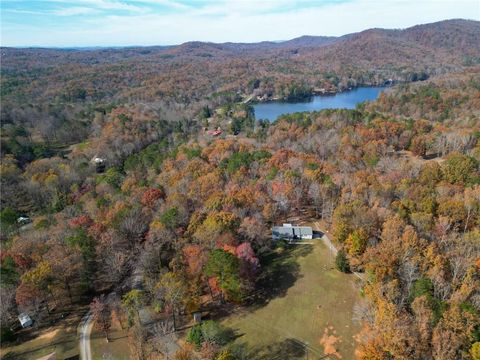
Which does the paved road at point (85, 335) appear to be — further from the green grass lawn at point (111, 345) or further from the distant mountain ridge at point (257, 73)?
the distant mountain ridge at point (257, 73)

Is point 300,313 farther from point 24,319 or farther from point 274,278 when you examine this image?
point 24,319

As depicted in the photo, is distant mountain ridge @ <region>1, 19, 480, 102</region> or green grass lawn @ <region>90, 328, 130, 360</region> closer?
green grass lawn @ <region>90, 328, 130, 360</region>

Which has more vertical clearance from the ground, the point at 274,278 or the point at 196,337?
the point at 196,337

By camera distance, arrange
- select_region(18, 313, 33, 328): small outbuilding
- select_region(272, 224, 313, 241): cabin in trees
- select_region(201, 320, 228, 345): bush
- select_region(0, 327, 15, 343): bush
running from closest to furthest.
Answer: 1. select_region(201, 320, 228, 345): bush
2. select_region(0, 327, 15, 343): bush
3. select_region(18, 313, 33, 328): small outbuilding
4. select_region(272, 224, 313, 241): cabin in trees

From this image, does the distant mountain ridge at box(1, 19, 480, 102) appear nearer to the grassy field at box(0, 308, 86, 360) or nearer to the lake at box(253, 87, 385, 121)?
the lake at box(253, 87, 385, 121)

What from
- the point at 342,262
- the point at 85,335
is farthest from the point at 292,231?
the point at 85,335

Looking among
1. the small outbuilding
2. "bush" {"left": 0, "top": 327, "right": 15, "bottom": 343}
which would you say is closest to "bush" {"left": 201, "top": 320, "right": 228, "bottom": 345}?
the small outbuilding

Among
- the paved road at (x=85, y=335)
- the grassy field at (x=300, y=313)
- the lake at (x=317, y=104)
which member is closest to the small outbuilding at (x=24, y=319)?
the paved road at (x=85, y=335)
